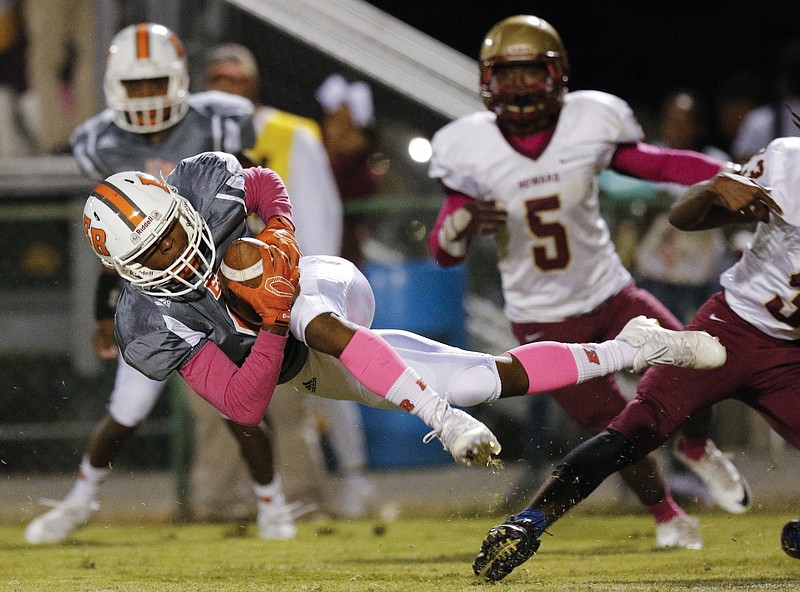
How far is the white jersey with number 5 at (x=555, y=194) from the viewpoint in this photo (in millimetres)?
4715

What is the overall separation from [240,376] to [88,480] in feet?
6.40

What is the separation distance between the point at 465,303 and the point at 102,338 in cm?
196

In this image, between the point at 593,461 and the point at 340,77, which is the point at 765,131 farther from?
the point at 593,461

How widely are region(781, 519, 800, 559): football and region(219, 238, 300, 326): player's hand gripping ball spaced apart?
1.82 m

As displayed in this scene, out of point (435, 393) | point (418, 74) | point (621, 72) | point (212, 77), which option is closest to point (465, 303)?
point (418, 74)

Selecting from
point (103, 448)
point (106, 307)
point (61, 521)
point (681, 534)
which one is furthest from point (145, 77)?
point (681, 534)

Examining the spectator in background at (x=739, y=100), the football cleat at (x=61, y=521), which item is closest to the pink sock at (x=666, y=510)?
the football cleat at (x=61, y=521)

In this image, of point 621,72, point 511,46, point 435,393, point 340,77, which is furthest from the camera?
point 621,72

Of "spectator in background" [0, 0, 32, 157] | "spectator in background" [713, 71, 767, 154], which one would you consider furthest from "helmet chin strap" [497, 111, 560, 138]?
"spectator in background" [0, 0, 32, 157]

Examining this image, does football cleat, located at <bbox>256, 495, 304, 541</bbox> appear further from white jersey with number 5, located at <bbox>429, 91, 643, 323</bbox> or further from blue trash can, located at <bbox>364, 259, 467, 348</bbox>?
white jersey with number 5, located at <bbox>429, 91, 643, 323</bbox>

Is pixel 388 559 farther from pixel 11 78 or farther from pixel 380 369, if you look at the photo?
pixel 11 78

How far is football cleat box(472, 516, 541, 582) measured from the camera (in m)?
3.80

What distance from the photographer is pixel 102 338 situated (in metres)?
5.07

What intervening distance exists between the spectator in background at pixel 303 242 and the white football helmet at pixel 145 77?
530 millimetres
